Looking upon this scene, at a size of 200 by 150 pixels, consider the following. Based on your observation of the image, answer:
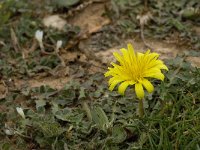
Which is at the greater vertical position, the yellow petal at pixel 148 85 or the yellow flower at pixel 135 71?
the yellow flower at pixel 135 71

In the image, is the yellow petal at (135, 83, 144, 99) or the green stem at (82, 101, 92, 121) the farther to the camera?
the green stem at (82, 101, 92, 121)

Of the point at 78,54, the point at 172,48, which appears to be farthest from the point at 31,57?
the point at 172,48

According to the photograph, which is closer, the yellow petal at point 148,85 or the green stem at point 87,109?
the yellow petal at point 148,85

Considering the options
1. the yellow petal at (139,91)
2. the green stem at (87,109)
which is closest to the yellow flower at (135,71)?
the yellow petal at (139,91)

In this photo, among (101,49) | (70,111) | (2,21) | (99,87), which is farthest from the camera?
(2,21)

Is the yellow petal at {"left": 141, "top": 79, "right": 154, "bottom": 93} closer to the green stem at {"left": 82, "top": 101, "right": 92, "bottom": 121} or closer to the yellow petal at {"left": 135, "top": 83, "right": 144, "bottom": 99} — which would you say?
the yellow petal at {"left": 135, "top": 83, "right": 144, "bottom": 99}

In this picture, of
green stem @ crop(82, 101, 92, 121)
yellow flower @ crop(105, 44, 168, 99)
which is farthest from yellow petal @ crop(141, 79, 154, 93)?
green stem @ crop(82, 101, 92, 121)

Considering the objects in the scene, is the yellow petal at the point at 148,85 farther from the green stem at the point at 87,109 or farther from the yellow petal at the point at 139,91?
the green stem at the point at 87,109

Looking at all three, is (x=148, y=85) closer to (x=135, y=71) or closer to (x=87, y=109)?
(x=135, y=71)

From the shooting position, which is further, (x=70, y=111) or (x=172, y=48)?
(x=172, y=48)

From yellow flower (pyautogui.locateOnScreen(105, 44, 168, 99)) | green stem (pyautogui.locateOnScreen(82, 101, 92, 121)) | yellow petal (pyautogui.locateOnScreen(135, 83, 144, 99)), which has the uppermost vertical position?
yellow flower (pyautogui.locateOnScreen(105, 44, 168, 99))

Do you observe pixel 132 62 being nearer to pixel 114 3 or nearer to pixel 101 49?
pixel 101 49
